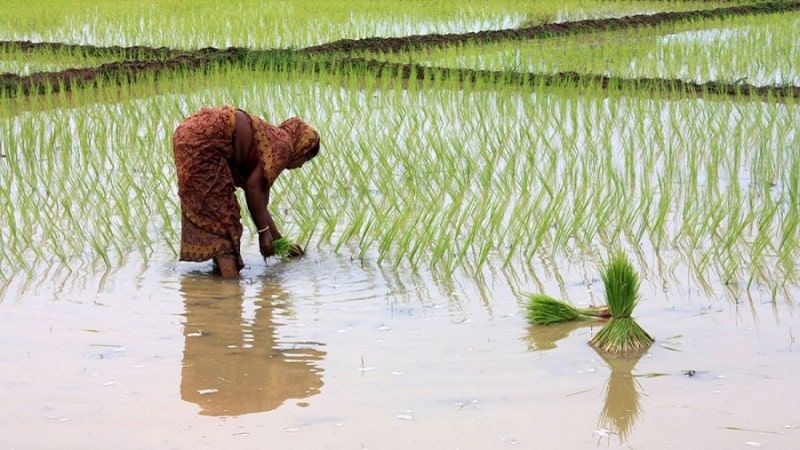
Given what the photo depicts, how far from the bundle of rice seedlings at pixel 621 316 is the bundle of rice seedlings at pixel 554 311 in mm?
196

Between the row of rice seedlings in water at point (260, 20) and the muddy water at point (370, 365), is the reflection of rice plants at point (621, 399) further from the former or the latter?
the row of rice seedlings in water at point (260, 20)

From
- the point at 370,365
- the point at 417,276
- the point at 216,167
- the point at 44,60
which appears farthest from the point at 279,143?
the point at 44,60

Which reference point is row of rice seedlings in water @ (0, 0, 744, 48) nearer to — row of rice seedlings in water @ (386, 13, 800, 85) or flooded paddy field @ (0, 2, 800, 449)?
row of rice seedlings in water @ (386, 13, 800, 85)

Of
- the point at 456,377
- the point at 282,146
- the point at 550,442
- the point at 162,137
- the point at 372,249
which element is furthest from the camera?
the point at 162,137

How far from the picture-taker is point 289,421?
273 cm

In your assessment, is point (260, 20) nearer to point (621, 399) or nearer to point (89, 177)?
point (89, 177)

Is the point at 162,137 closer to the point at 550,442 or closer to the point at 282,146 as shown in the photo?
the point at 282,146

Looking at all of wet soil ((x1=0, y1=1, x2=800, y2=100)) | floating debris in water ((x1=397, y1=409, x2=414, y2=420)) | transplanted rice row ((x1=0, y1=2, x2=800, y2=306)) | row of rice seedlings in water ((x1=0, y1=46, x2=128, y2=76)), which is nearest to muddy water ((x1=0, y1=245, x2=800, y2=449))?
floating debris in water ((x1=397, y1=409, x2=414, y2=420))

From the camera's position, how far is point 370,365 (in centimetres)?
314

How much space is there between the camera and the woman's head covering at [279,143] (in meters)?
3.96

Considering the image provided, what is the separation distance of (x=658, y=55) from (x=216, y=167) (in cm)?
575

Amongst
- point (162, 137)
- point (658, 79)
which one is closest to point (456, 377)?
point (162, 137)

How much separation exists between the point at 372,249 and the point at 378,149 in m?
1.34

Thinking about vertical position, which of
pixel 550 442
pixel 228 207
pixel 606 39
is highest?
pixel 606 39
